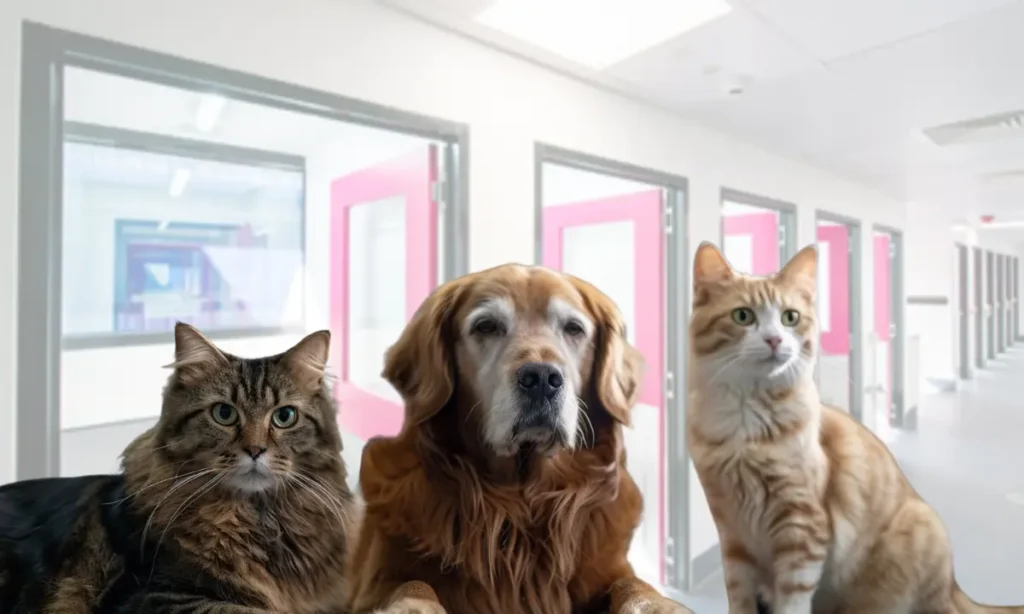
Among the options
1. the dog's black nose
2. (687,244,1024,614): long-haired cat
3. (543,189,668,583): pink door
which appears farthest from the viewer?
(543,189,668,583): pink door

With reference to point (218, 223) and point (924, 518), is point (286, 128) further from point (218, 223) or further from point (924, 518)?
point (924, 518)

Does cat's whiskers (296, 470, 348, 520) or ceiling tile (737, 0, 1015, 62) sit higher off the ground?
ceiling tile (737, 0, 1015, 62)

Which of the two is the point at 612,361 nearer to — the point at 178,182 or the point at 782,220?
the point at 782,220

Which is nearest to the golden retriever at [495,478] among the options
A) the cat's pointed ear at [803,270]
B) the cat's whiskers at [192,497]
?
the cat's whiskers at [192,497]

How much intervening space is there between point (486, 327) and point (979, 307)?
33.3 inches

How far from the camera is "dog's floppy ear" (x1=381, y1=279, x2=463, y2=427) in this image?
0.47m

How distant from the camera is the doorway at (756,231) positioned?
31.8 inches

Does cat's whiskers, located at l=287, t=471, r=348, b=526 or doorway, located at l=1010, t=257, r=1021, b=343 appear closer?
cat's whiskers, located at l=287, t=471, r=348, b=526

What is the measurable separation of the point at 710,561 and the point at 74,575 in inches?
29.2

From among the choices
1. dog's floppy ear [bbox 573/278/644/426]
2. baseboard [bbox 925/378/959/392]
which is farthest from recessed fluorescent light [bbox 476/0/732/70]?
dog's floppy ear [bbox 573/278/644/426]

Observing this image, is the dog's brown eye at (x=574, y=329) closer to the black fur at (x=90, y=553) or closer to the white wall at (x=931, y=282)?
the black fur at (x=90, y=553)

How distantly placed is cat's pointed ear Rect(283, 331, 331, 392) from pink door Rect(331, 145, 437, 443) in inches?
11.7

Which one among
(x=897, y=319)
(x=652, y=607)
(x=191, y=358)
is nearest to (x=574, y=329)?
(x=652, y=607)

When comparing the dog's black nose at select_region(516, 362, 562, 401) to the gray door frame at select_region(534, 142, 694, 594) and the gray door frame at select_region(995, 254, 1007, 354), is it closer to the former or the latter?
the gray door frame at select_region(534, 142, 694, 594)
